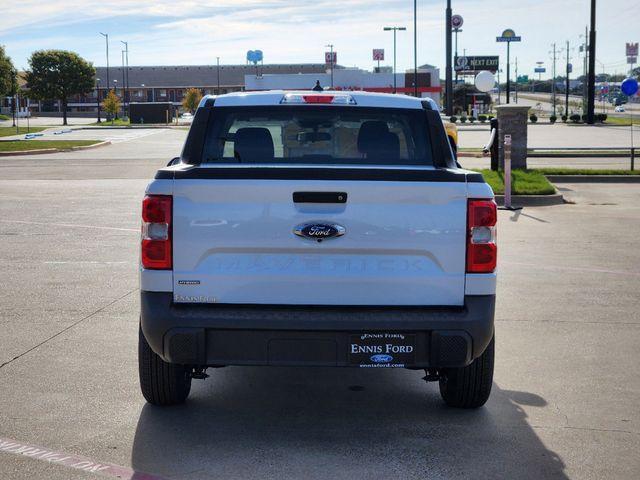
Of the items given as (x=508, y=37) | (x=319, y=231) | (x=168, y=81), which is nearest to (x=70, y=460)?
(x=319, y=231)

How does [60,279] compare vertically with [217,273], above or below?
below

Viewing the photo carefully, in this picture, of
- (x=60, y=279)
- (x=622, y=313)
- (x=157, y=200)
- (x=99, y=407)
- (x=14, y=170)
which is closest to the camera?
(x=157, y=200)

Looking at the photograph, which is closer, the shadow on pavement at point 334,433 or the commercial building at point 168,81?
the shadow on pavement at point 334,433

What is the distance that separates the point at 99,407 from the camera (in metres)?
5.89

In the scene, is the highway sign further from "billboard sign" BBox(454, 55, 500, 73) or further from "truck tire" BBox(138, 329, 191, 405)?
"truck tire" BBox(138, 329, 191, 405)

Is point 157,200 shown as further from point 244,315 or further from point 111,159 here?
point 111,159

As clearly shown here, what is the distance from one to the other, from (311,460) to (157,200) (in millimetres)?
1572

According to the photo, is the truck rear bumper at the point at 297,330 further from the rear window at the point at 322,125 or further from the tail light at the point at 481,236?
the rear window at the point at 322,125

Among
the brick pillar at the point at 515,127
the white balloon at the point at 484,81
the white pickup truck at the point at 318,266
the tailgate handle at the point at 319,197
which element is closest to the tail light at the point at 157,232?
the white pickup truck at the point at 318,266

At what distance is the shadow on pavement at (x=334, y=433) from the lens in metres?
4.83

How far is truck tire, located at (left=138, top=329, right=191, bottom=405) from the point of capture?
5555mm

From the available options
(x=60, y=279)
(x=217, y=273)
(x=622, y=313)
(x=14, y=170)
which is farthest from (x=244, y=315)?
(x=14, y=170)

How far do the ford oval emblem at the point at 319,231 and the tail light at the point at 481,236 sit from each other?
67cm

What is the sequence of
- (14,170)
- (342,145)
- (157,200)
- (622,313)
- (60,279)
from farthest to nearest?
(14,170), (60,279), (622,313), (342,145), (157,200)
